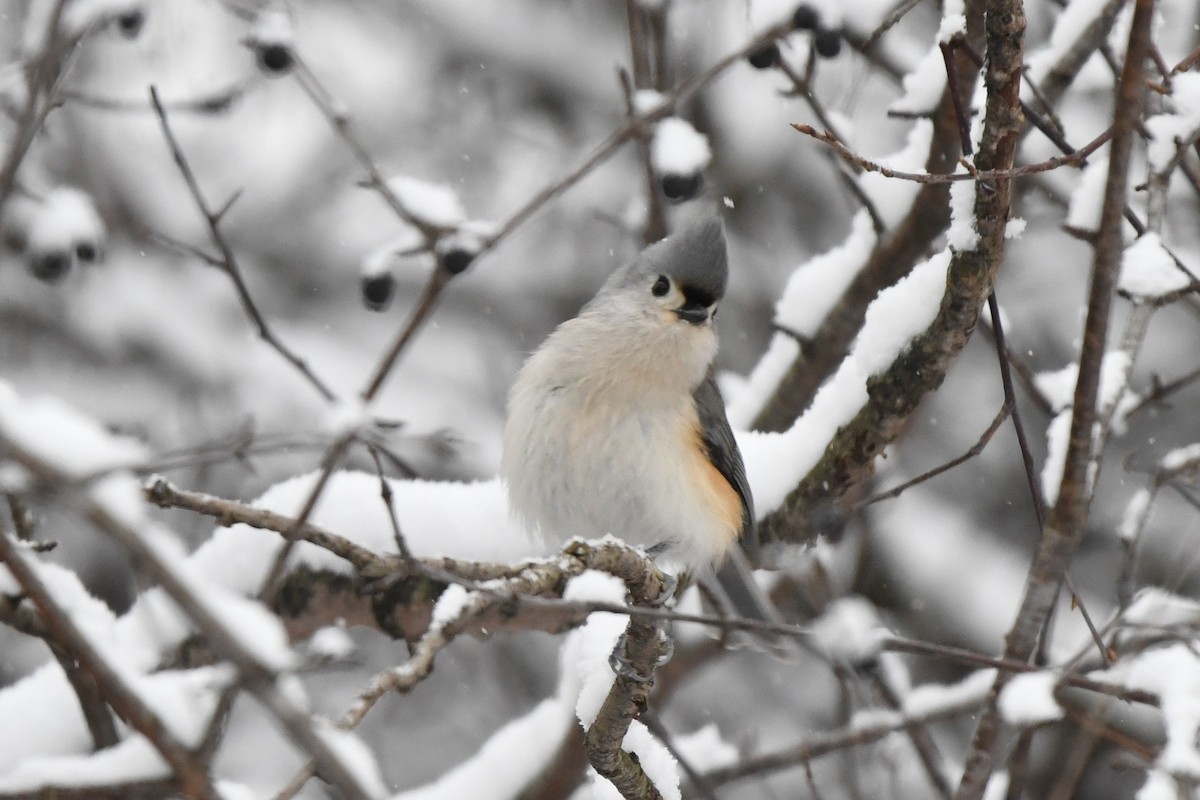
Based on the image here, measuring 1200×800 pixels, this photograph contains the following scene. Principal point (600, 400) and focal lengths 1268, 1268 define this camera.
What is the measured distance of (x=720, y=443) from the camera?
383 cm

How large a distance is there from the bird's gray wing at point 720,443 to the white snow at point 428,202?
3.61 ft

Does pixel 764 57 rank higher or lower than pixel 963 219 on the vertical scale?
higher

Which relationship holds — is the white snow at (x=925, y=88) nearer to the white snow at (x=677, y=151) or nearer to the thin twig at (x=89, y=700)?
the white snow at (x=677, y=151)

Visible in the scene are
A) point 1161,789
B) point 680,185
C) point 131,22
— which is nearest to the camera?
point 1161,789

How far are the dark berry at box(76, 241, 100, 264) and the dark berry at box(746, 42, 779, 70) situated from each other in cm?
206

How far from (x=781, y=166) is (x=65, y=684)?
551cm

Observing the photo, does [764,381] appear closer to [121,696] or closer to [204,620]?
[121,696]

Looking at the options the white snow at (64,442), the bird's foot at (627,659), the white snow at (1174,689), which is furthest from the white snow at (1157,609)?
the white snow at (64,442)

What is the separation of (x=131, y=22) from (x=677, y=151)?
162 cm

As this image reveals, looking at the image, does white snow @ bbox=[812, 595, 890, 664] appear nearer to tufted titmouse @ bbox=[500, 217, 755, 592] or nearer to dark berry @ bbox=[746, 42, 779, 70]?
tufted titmouse @ bbox=[500, 217, 755, 592]

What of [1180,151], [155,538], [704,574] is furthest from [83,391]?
[155,538]

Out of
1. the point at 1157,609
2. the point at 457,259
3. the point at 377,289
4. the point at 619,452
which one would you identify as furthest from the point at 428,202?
the point at 1157,609

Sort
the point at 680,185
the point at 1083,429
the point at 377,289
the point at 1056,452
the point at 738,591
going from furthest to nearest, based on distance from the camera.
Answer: the point at 738,591, the point at 680,185, the point at 377,289, the point at 1056,452, the point at 1083,429

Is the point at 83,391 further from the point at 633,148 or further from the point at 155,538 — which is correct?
the point at 155,538
